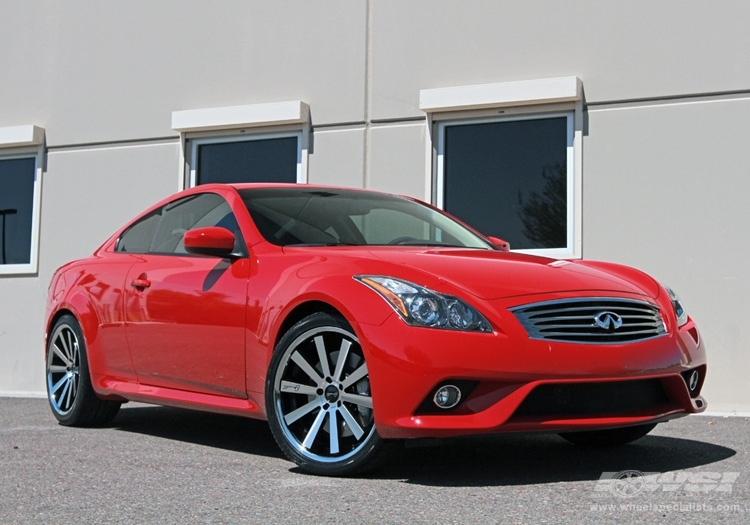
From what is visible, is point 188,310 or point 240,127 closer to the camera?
point 188,310

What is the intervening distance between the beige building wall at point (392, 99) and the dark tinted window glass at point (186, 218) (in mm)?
3694

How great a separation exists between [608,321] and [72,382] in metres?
3.78

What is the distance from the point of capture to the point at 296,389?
195 inches

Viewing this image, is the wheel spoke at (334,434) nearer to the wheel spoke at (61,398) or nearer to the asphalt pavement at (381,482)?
the asphalt pavement at (381,482)

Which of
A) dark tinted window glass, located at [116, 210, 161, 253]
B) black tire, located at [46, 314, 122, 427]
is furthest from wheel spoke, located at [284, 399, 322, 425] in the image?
black tire, located at [46, 314, 122, 427]

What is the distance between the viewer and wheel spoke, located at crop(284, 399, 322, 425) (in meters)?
4.89

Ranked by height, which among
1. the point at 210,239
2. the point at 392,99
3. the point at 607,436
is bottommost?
the point at 607,436

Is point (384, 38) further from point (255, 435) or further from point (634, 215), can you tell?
point (255, 435)

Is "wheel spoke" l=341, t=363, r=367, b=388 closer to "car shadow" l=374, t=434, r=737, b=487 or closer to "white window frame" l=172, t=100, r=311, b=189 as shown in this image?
"car shadow" l=374, t=434, r=737, b=487

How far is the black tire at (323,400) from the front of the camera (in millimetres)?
4680

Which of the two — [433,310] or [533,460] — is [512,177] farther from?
[433,310]

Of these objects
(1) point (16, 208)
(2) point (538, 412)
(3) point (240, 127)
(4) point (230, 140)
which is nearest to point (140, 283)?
(2) point (538, 412)

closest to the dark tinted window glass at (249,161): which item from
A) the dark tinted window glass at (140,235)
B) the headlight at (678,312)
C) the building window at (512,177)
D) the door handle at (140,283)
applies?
the building window at (512,177)

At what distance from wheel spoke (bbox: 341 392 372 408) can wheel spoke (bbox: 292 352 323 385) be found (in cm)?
16
